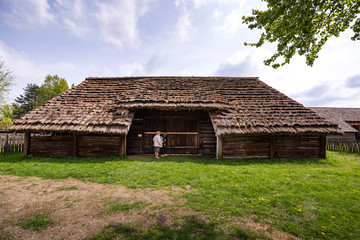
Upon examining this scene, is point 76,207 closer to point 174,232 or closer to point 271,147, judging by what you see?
point 174,232

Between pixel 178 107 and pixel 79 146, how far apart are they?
20.8 feet

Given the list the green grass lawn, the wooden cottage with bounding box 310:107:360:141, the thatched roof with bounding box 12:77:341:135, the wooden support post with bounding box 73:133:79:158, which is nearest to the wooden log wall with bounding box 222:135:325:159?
the thatched roof with bounding box 12:77:341:135

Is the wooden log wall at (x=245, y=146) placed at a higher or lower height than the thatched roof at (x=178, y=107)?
lower

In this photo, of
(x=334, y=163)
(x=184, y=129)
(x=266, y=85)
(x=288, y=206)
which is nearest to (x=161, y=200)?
(x=288, y=206)

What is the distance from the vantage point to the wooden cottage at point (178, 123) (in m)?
8.92

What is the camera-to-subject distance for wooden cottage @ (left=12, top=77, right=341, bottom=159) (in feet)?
29.3

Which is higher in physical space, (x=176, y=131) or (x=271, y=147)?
(x=176, y=131)

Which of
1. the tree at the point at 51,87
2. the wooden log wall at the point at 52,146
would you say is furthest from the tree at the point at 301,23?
the tree at the point at 51,87

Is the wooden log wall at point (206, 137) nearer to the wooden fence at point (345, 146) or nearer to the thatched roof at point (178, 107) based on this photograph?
the thatched roof at point (178, 107)

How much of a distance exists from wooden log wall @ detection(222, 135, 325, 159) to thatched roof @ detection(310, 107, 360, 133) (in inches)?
778

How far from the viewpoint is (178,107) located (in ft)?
31.8

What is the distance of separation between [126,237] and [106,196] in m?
1.99

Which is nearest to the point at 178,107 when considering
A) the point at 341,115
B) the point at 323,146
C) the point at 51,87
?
the point at 323,146

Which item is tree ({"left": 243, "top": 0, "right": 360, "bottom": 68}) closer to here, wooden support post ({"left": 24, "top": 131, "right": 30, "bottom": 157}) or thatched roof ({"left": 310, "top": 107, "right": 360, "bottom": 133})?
wooden support post ({"left": 24, "top": 131, "right": 30, "bottom": 157})
